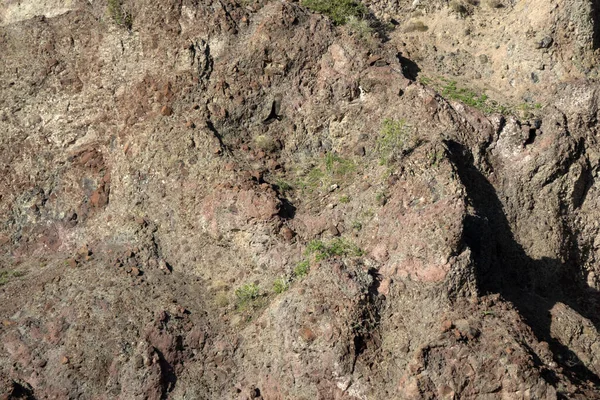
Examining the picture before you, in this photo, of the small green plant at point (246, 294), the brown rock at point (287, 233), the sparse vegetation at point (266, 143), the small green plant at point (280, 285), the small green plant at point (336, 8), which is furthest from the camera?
the small green plant at point (336, 8)

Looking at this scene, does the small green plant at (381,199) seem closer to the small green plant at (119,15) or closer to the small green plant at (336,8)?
the small green plant at (336,8)

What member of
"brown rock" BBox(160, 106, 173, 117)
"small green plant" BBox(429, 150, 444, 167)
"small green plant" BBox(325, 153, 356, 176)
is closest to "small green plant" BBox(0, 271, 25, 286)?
A: "brown rock" BBox(160, 106, 173, 117)

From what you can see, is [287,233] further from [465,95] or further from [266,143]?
[465,95]

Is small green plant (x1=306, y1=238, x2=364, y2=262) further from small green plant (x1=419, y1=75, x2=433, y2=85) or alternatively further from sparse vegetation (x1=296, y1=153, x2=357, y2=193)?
small green plant (x1=419, y1=75, x2=433, y2=85)

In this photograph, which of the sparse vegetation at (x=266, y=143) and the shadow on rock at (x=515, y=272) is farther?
the sparse vegetation at (x=266, y=143)

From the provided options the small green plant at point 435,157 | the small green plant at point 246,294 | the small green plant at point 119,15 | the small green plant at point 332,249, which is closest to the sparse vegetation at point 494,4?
the small green plant at point 435,157

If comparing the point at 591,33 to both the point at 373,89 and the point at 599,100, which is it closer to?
the point at 599,100
